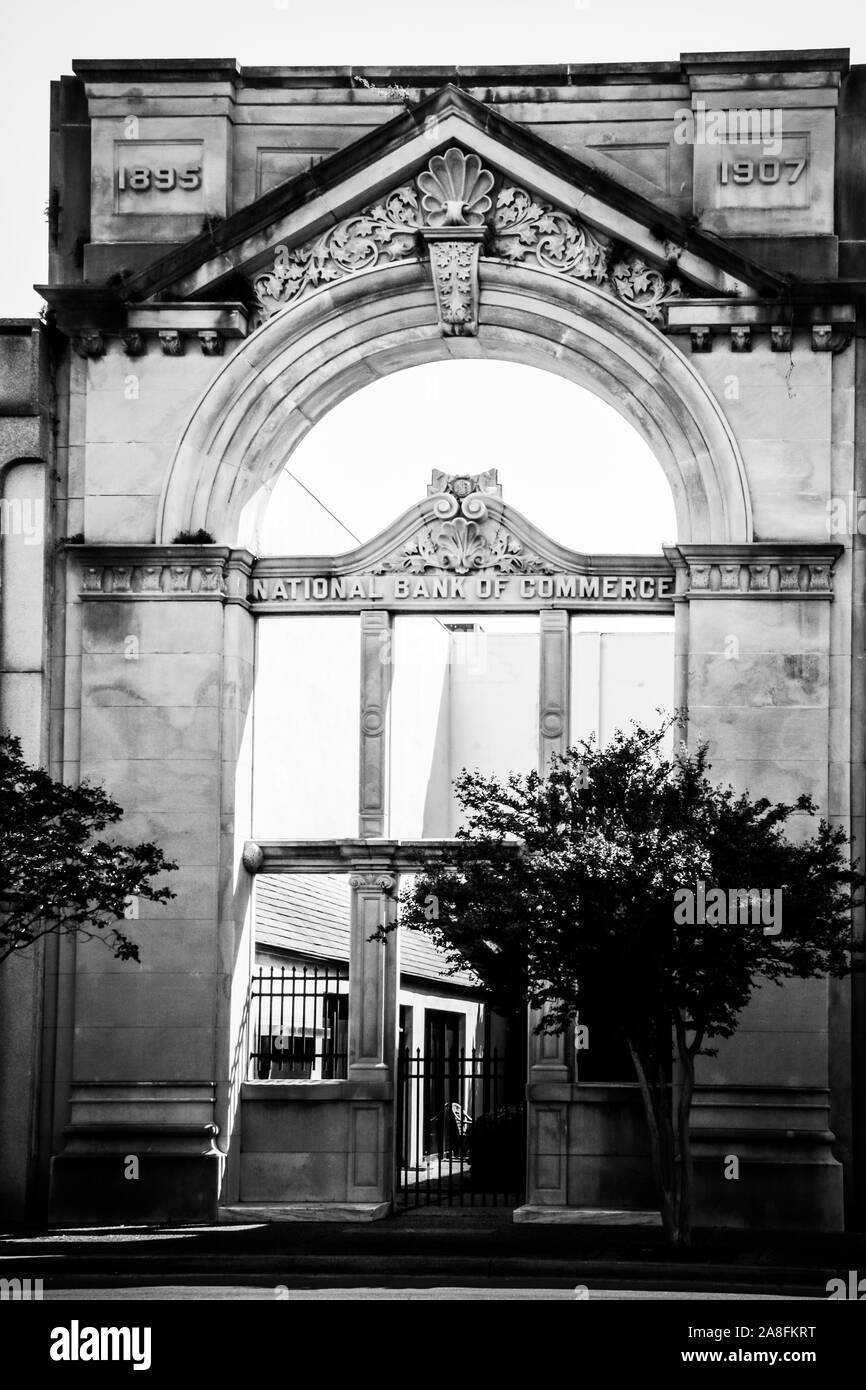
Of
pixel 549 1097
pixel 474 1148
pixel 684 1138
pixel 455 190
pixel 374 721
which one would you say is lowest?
pixel 474 1148

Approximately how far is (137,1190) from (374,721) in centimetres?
587

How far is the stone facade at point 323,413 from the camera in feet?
84.5

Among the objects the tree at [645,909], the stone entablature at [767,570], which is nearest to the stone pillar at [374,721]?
the stone entablature at [767,570]

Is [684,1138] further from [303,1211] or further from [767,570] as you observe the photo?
[767,570]

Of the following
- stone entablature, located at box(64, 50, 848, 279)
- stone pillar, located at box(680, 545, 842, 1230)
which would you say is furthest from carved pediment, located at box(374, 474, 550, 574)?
stone entablature, located at box(64, 50, 848, 279)

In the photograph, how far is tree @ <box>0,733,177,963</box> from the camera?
22.7 m

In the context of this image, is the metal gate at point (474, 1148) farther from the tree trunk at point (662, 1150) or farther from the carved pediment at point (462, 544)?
the carved pediment at point (462, 544)

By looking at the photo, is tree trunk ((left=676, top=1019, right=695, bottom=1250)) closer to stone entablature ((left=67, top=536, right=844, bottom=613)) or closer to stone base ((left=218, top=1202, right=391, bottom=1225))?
stone base ((left=218, top=1202, right=391, bottom=1225))

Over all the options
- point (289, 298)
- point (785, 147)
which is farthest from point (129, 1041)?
point (785, 147)

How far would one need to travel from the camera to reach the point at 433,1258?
20391 millimetres

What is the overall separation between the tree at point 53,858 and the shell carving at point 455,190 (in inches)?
317

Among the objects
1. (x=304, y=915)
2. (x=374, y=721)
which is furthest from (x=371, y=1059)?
(x=374, y=721)

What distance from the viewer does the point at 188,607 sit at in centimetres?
2659

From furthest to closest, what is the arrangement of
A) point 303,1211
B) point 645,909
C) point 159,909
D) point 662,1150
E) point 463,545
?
point 463,545, point 159,909, point 303,1211, point 662,1150, point 645,909
